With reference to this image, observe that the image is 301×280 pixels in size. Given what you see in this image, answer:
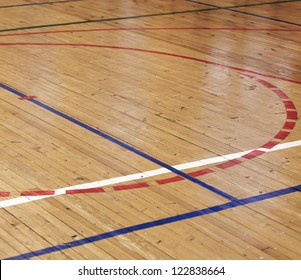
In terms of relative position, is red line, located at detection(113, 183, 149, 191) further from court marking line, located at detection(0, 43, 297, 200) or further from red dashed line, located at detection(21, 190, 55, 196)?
red dashed line, located at detection(21, 190, 55, 196)

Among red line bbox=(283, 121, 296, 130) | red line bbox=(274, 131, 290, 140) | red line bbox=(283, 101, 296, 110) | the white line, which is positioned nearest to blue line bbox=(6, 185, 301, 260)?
the white line

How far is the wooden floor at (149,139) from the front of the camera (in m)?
3.87

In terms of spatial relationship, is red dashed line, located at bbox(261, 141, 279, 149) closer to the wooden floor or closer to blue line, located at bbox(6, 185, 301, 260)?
the wooden floor

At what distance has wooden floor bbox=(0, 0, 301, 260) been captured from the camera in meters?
3.87

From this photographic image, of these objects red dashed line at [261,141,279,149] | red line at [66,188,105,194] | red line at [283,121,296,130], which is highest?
red line at [283,121,296,130]

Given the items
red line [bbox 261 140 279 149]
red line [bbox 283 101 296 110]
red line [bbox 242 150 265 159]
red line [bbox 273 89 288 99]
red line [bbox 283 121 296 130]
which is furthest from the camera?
red line [bbox 273 89 288 99]

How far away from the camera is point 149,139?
16.7ft

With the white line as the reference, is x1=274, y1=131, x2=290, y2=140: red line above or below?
above

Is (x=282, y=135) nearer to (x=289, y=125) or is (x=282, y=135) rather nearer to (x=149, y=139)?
(x=289, y=125)

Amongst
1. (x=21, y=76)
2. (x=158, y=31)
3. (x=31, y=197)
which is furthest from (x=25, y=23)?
(x=31, y=197)

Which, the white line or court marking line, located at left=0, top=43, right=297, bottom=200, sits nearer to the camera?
the white line

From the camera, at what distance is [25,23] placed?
27.5ft

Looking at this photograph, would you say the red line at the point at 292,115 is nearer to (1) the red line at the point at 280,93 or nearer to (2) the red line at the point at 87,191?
(1) the red line at the point at 280,93

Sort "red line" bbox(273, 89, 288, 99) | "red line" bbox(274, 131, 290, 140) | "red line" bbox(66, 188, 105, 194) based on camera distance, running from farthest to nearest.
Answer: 1. "red line" bbox(273, 89, 288, 99)
2. "red line" bbox(274, 131, 290, 140)
3. "red line" bbox(66, 188, 105, 194)
